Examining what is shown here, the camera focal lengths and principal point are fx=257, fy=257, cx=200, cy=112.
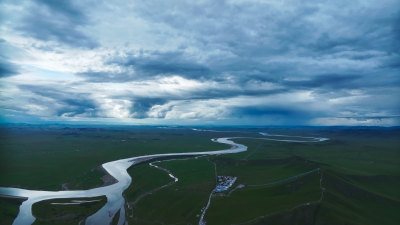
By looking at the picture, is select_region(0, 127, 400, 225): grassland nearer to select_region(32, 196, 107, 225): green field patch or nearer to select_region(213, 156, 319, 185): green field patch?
select_region(213, 156, 319, 185): green field patch

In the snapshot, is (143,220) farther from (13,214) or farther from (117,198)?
(13,214)

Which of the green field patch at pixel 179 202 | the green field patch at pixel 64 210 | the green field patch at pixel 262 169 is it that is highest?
the green field patch at pixel 262 169

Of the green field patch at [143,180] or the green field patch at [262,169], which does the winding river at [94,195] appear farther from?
the green field patch at [262,169]

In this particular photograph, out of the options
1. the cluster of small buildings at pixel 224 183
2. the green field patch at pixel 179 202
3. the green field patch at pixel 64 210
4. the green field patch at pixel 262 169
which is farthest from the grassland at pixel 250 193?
the cluster of small buildings at pixel 224 183

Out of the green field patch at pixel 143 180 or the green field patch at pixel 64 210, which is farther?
the green field patch at pixel 143 180

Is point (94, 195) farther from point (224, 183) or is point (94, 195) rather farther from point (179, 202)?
point (224, 183)

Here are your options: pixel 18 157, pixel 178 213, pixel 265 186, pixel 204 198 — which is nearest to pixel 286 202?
pixel 265 186

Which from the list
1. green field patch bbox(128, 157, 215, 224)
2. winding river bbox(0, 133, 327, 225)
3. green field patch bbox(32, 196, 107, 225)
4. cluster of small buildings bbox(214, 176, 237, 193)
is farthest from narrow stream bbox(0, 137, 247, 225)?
cluster of small buildings bbox(214, 176, 237, 193)
